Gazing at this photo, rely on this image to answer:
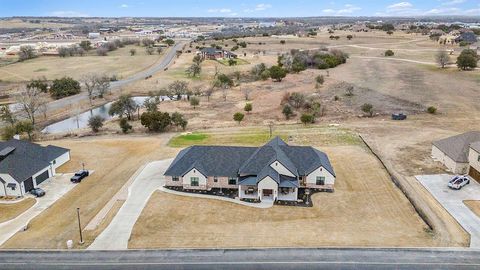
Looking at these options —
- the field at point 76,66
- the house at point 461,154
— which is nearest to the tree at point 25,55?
the field at point 76,66

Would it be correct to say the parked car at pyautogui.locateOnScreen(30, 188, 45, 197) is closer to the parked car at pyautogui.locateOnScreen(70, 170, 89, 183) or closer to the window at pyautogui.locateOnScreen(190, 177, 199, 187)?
the parked car at pyautogui.locateOnScreen(70, 170, 89, 183)

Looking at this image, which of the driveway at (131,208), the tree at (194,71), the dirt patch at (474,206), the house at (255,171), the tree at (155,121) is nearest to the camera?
the driveway at (131,208)

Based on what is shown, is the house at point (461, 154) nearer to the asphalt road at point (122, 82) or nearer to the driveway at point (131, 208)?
the driveway at point (131, 208)

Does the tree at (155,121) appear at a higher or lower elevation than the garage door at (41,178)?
higher

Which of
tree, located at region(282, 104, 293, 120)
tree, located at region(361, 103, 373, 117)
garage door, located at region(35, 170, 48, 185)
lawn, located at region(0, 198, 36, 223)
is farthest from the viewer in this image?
tree, located at region(282, 104, 293, 120)

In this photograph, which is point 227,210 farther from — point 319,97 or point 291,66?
point 291,66

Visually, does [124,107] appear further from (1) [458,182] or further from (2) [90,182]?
(1) [458,182]

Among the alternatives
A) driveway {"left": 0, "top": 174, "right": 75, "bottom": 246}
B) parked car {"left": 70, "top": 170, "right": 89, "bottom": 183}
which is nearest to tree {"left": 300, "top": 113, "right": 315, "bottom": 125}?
parked car {"left": 70, "top": 170, "right": 89, "bottom": 183}
